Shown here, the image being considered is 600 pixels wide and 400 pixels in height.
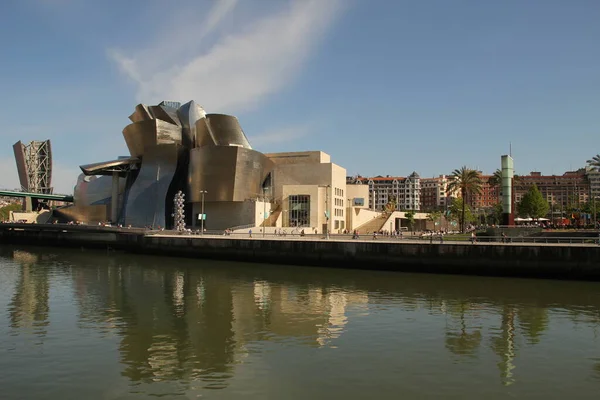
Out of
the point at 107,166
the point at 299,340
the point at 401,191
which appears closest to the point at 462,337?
the point at 299,340

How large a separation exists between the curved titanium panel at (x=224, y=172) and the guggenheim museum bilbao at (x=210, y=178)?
13 cm

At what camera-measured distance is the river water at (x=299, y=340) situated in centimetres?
1193

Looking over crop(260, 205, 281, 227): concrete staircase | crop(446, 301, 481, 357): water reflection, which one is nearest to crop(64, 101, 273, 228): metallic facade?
crop(260, 205, 281, 227): concrete staircase

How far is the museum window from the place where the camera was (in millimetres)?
67688

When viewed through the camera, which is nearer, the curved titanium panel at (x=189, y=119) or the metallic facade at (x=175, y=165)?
the metallic facade at (x=175, y=165)

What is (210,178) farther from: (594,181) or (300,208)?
(594,181)

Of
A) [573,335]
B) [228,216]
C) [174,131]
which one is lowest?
[573,335]

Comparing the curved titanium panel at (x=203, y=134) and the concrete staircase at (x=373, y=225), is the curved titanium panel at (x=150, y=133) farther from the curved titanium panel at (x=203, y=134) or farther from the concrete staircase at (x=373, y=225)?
the concrete staircase at (x=373, y=225)

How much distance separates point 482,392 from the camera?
1166 cm

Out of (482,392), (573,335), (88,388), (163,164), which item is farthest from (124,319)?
(163,164)

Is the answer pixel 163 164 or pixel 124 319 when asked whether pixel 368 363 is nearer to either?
pixel 124 319

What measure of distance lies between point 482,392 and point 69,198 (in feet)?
366

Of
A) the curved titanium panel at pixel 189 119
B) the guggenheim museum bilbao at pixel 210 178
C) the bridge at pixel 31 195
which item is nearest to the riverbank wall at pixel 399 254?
the guggenheim museum bilbao at pixel 210 178

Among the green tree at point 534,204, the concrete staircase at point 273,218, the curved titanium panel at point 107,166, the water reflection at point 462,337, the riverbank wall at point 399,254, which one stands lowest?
the water reflection at point 462,337
